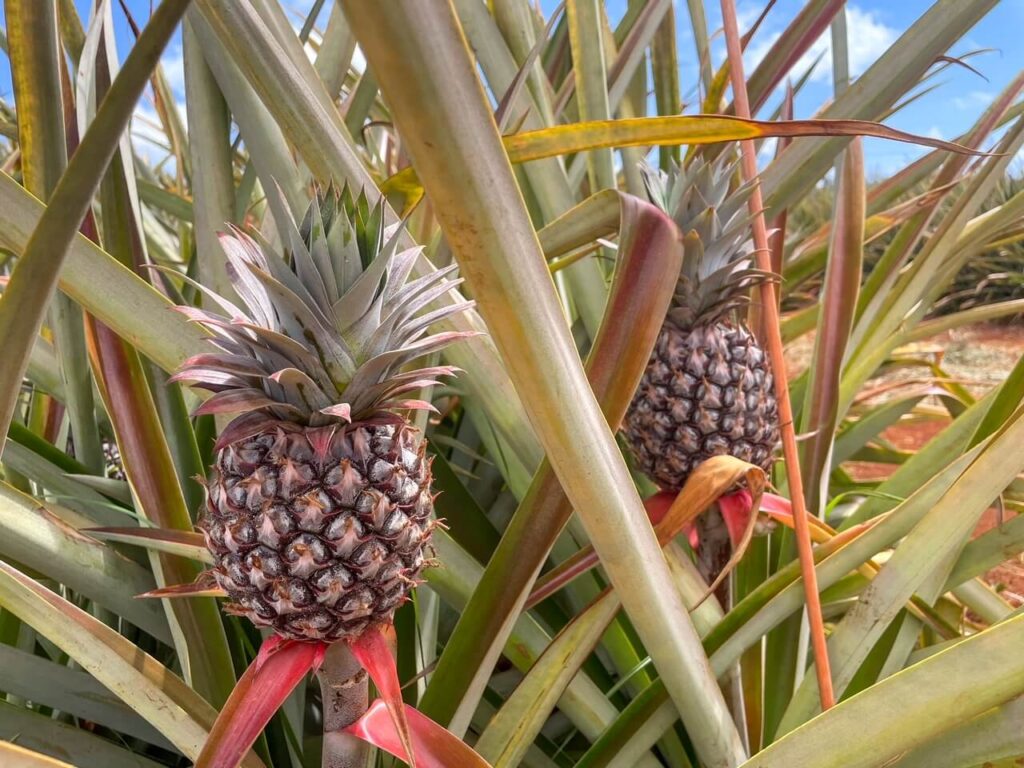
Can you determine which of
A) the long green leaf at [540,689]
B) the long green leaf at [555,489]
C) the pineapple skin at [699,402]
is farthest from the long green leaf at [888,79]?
the long green leaf at [540,689]

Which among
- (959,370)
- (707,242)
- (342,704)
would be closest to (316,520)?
(342,704)

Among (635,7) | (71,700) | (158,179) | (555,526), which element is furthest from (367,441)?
(158,179)


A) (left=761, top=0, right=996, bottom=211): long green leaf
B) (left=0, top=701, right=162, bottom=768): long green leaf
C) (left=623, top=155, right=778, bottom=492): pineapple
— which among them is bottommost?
(left=0, top=701, right=162, bottom=768): long green leaf

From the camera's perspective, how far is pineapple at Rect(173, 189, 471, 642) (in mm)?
515

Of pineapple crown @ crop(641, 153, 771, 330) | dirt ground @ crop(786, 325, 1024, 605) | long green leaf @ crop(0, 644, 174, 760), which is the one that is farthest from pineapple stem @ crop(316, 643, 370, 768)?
dirt ground @ crop(786, 325, 1024, 605)

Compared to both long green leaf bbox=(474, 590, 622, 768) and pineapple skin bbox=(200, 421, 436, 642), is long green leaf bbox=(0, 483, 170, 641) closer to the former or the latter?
pineapple skin bbox=(200, 421, 436, 642)

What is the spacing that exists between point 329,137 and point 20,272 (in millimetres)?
371

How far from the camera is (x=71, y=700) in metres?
0.82

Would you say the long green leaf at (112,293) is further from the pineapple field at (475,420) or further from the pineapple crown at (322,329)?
A: the pineapple crown at (322,329)

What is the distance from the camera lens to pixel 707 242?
86 cm

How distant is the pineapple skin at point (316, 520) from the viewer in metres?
0.52

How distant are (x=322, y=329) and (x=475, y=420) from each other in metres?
0.57

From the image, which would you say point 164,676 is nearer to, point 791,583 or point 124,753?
point 124,753

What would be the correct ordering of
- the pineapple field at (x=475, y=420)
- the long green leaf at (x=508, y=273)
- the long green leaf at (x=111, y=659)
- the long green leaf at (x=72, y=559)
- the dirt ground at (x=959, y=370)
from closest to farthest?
the long green leaf at (x=508, y=273), the pineapple field at (x=475, y=420), the long green leaf at (x=111, y=659), the long green leaf at (x=72, y=559), the dirt ground at (x=959, y=370)
